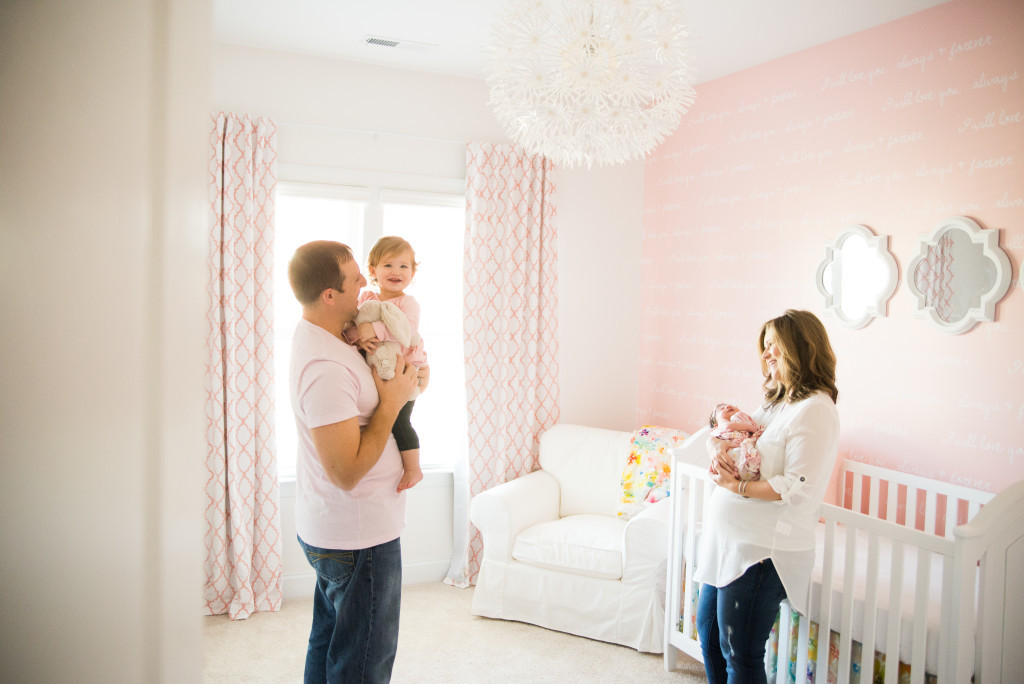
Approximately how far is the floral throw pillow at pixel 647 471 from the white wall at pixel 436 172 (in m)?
0.67

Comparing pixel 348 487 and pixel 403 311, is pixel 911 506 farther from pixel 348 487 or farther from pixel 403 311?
pixel 348 487

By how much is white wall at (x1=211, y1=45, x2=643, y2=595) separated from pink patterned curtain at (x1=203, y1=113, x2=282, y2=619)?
153 mm

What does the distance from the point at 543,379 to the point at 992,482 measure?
213 cm

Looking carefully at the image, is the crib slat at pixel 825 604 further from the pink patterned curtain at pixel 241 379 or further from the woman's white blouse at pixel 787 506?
the pink patterned curtain at pixel 241 379

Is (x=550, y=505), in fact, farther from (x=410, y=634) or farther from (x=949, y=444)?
(x=949, y=444)

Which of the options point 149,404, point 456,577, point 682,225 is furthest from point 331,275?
point 682,225

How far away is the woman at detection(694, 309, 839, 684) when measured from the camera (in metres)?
1.81

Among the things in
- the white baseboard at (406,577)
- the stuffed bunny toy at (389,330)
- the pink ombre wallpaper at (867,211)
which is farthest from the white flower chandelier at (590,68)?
the white baseboard at (406,577)

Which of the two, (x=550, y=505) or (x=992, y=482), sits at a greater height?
(x=992, y=482)

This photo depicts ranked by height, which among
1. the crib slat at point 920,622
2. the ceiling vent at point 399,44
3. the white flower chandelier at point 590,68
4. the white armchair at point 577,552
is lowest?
the white armchair at point 577,552

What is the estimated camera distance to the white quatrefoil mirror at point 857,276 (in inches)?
109

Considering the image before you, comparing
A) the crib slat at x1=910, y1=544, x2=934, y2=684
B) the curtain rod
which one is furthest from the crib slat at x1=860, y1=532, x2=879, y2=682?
the curtain rod

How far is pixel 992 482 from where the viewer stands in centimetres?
243

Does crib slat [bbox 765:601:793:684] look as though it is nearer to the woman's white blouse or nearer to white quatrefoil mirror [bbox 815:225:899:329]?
the woman's white blouse
